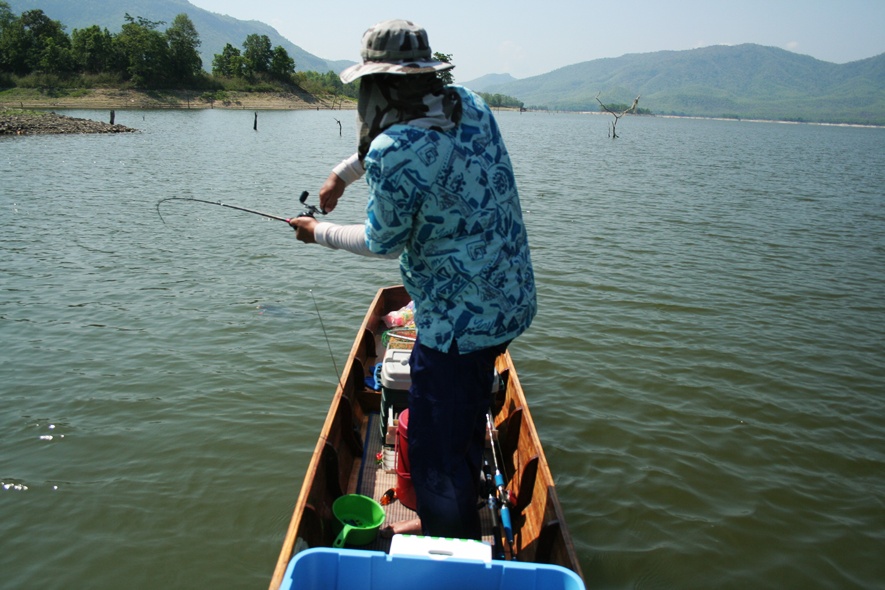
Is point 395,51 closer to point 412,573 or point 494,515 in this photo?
point 412,573

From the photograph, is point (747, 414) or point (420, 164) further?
point (747, 414)

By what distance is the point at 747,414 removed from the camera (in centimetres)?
732

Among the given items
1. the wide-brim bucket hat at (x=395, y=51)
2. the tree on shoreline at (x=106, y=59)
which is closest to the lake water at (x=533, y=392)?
the wide-brim bucket hat at (x=395, y=51)

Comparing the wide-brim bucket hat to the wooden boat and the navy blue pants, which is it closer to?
the navy blue pants

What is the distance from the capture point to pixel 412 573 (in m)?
2.67

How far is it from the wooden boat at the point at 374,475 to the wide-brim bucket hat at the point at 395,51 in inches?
98.1

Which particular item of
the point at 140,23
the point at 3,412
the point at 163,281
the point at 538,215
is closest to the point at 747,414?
the point at 3,412

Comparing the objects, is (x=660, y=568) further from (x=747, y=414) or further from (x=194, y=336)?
(x=194, y=336)

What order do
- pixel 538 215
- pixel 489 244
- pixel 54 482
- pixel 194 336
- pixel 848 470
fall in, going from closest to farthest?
pixel 489 244 → pixel 54 482 → pixel 848 470 → pixel 194 336 → pixel 538 215

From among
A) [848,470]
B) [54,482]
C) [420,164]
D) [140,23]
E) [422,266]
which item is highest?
[140,23]

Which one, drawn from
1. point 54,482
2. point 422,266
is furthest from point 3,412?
point 422,266

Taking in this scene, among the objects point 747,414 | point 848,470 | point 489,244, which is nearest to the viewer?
point 489,244

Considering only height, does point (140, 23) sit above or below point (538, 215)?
above

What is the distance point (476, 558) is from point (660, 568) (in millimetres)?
3071
